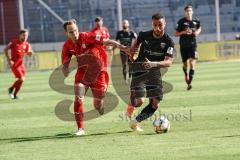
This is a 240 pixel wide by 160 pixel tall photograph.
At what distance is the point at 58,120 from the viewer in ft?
44.5

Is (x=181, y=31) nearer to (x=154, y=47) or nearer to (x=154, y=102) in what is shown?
(x=154, y=102)

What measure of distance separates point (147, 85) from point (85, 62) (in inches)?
52.9

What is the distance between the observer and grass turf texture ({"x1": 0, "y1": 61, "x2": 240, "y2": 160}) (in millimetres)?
9078

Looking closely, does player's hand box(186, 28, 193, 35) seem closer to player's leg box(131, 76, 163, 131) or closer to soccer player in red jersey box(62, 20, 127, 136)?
soccer player in red jersey box(62, 20, 127, 136)

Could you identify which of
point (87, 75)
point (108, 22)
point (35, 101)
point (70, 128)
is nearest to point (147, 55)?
point (87, 75)

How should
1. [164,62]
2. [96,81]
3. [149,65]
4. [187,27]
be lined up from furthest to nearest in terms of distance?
[187,27]
[96,81]
[164,62]
[149,65]

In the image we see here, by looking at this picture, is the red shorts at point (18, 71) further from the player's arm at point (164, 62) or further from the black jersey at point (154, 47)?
the player's arm at point (164, 62)

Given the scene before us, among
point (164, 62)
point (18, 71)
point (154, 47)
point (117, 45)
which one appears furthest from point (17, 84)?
point (164, 62)

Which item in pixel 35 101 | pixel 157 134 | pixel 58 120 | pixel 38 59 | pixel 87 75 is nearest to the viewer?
pixel 157 134

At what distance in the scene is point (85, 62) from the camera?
40.5 feet

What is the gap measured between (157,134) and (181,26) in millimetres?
9122

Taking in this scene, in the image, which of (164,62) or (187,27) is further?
(187,27)

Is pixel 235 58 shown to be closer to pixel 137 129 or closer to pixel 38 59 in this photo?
pixel 38 59

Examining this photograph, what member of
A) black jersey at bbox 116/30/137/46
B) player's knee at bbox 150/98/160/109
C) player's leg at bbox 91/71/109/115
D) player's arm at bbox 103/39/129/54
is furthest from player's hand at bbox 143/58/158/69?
black jersey at bbox 116/30/137/46
